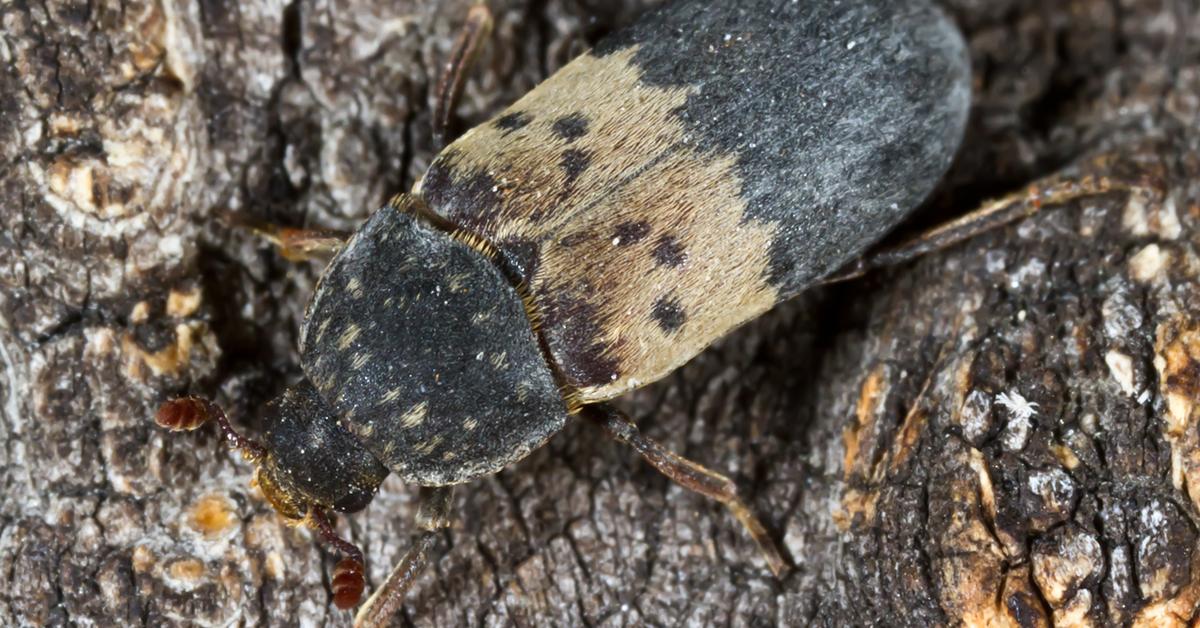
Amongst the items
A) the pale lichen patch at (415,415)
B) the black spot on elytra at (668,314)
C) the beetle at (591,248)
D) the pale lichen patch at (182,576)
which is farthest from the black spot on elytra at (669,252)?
the pale lichen patch at (182,576)

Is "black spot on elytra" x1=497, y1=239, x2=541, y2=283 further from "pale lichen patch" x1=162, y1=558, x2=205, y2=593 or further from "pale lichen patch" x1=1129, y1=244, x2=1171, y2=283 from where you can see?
"pale lichen patch" x1=1129, y1=244, x2=1171, y2=283

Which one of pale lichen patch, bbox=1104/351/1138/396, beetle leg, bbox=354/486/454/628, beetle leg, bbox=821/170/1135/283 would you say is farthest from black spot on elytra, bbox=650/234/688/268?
pale lichen patch, bbox=1104/351/1138/396

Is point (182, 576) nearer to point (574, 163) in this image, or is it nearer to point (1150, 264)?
point (574, 163)

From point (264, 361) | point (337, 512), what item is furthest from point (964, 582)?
point (264, 361)

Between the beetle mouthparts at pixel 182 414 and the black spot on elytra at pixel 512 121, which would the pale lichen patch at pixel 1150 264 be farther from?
the beetle mouthparts at pixel 182 414

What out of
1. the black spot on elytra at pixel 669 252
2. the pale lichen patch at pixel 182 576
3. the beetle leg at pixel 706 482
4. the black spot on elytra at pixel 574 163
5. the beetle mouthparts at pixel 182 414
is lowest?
the beetle leg at pixel 706 482

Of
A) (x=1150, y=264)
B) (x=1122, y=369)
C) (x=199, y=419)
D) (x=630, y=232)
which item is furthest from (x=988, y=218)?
(x=199, y=419)
